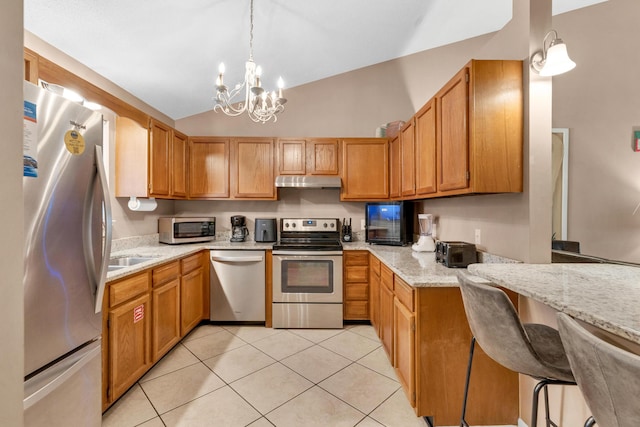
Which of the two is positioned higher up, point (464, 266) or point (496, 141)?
point (496, 141)

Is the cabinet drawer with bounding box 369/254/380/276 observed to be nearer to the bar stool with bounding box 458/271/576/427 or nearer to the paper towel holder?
the bar stool with bounding box 458/271/576/427

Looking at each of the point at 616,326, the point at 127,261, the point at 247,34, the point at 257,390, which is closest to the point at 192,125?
the point at 247,34

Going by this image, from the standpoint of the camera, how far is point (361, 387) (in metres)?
1.87

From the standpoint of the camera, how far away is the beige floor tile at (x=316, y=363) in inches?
79.4

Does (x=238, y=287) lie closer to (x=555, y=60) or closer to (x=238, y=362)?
(x=238, y=362)

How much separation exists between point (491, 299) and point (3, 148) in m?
1.50

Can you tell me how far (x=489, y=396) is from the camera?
4.94 feet

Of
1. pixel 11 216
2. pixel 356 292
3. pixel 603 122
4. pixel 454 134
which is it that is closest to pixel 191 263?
pixel 356 292

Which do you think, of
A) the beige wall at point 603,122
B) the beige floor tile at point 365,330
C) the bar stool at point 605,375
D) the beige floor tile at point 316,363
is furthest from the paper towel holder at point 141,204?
the beige wall at point 603,122

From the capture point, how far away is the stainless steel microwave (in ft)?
9.33

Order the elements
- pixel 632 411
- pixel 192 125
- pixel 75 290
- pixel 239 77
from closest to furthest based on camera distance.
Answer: pixel 632 411 < pixel 75 290 < pixel 239 77 < pixel 192 125

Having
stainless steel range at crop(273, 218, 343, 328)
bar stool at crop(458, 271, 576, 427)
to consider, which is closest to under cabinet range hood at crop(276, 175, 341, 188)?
stainless steel range at crop(273, 218, 343, 328)

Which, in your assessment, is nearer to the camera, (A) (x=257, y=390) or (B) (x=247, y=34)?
(A) (x=257, y=390)

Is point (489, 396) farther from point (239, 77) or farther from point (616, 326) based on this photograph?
point (239, 77)
